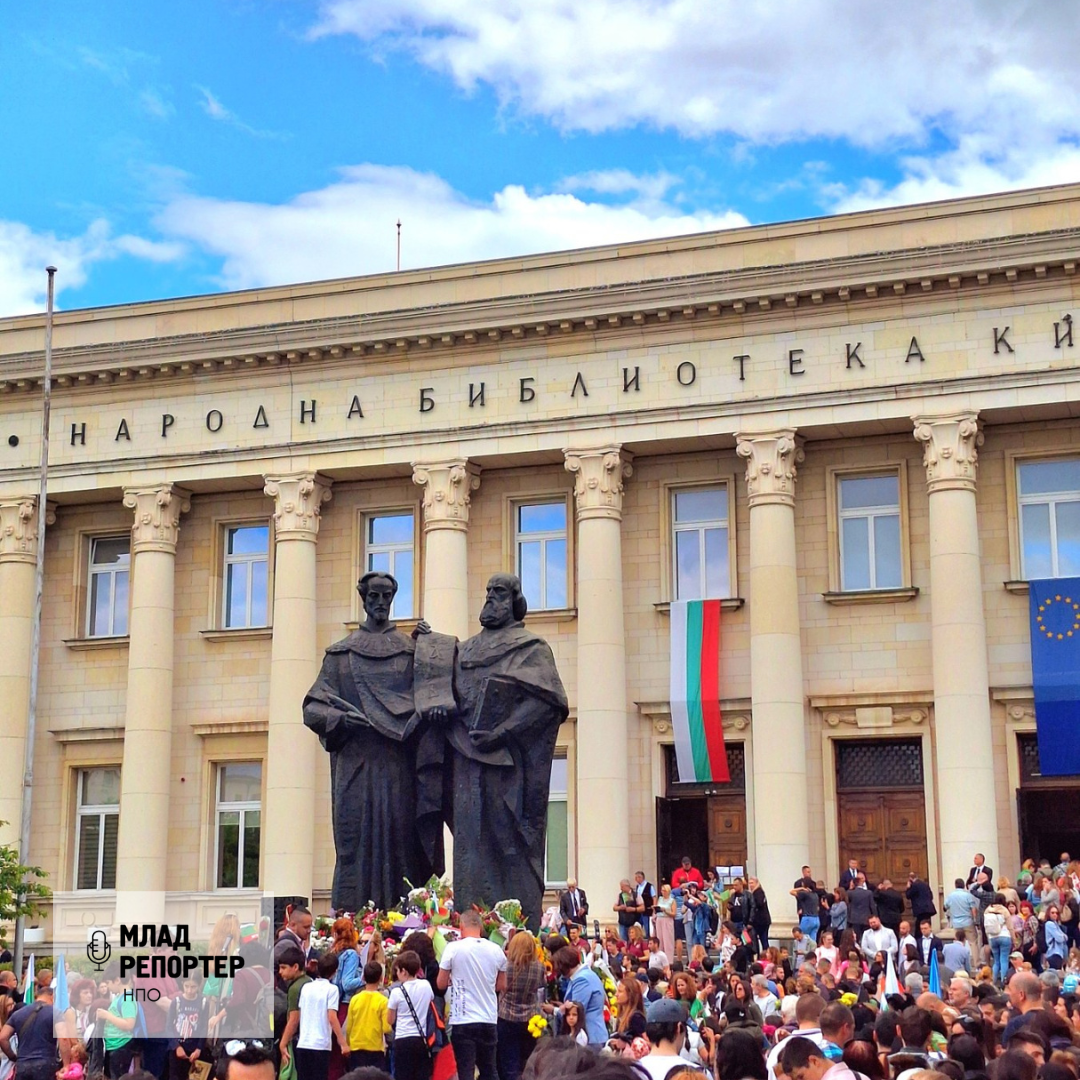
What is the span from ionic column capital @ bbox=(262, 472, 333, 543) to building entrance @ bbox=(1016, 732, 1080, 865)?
597 inches

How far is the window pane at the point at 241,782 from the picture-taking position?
40438mm

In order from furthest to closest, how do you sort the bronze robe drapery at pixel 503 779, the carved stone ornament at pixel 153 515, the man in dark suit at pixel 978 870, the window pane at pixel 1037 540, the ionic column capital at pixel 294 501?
the carved stone ornament at pixel 153 515 < the ionic column capital at pixel 294 501 < the window pane at pixel 1037 540 < the man in dark suit at pixel 978 870 < the bronze robe drapery at pixel 503 779

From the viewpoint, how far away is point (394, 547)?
4028 centimetres

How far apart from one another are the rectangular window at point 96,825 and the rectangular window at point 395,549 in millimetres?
7518

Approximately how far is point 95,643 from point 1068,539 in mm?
20981

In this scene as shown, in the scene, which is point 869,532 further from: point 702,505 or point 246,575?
point 246,575

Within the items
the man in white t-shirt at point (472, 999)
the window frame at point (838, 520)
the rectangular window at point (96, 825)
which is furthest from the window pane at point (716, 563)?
the man in white t-shirt at point (472, 999)

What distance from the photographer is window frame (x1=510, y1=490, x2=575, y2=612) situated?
3850 centimetres

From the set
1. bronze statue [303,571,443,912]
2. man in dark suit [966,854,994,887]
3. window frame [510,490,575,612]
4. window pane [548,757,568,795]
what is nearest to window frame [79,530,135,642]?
window frame [510,490,575,612]

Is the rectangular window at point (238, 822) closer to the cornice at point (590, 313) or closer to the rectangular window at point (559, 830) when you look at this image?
the rectangular window at point (559, 830)

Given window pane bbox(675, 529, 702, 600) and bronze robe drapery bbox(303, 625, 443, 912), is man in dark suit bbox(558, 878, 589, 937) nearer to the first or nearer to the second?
window pane bbox(675, 529, 702, 600)

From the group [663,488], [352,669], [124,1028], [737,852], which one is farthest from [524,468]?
[124,1028]

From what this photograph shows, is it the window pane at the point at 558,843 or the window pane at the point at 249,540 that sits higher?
the window pane at the point at 249,540

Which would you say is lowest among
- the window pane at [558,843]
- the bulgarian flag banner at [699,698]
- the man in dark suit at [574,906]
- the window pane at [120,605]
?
the man in dark suit at [574,906]
